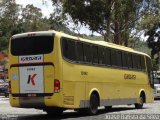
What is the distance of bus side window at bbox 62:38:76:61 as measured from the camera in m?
19.1

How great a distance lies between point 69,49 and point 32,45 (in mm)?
1380

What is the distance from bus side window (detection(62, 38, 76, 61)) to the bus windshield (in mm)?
517

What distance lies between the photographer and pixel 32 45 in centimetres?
1927

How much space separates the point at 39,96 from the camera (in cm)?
1877

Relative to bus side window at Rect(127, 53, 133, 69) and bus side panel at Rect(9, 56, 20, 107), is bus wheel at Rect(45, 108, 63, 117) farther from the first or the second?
bus side window at Rect(127, 53, 133, 69)

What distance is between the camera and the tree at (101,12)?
4469cm

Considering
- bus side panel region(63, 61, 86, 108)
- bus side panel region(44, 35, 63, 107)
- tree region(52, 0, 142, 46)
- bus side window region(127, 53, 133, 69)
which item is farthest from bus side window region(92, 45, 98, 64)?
tree region(52, 0, 142, 46)

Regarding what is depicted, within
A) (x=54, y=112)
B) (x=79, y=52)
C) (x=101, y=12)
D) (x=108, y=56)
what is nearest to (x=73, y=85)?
(x=79, y=52)

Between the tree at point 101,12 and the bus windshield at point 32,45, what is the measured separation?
2516 cm

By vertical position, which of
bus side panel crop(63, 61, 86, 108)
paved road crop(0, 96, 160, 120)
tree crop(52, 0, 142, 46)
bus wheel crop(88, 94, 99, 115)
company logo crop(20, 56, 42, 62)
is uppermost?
tree crop(52, 0, 142, 46)

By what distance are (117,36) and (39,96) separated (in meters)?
31.3

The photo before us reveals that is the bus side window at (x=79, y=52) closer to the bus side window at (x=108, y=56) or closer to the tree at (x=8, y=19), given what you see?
the bus side window at (x=108, y=56)

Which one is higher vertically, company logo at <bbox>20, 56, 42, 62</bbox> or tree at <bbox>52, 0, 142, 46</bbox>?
tree at <bbox>52, 0, 142, 46</bbox>

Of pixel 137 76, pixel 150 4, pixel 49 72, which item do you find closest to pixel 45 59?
pixel 49 72
